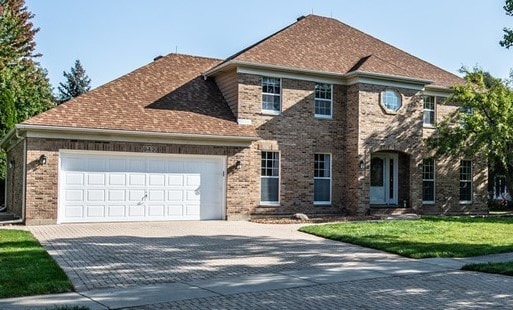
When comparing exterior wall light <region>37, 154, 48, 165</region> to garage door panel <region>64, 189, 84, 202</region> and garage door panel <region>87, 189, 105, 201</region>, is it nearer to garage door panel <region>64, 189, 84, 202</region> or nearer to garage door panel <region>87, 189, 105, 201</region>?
garage door panel <region>64, 189, 84, 202</region>

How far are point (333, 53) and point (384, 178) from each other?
5.86 metres

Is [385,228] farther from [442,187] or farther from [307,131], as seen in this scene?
[442,187]

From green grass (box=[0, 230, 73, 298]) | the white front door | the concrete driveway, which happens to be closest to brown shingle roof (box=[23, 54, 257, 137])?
the concrete driveway

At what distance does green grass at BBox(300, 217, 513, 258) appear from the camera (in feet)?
44.8

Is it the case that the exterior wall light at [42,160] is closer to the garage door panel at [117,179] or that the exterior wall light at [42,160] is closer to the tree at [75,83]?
the garage door panel at [117,179]

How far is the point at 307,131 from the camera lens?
75.7ft

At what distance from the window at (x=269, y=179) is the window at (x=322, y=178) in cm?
181

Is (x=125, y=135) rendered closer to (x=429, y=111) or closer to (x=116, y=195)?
(x=116, y=195)

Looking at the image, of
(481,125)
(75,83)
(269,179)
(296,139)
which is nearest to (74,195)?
(269,179)

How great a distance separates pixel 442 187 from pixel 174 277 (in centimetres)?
1920

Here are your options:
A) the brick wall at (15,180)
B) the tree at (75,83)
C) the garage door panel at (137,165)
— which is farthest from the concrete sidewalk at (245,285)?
the tree at (75,83)

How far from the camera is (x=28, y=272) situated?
9633 mm

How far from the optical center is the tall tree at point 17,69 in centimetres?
3016

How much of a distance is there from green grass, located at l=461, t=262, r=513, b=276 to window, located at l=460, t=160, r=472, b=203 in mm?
16264
